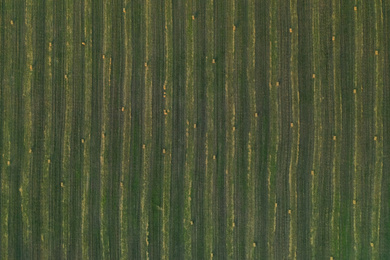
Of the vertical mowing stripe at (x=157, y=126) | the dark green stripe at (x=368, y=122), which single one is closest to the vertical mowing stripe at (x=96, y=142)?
the vertical mowing stripe at (x=157, y=126)

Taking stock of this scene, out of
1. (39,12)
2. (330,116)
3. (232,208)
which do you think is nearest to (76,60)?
(39,12)

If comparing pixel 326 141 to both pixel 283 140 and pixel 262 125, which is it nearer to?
pixel 283 140

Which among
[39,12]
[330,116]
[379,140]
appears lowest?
[379,140]

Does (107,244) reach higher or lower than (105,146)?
lower

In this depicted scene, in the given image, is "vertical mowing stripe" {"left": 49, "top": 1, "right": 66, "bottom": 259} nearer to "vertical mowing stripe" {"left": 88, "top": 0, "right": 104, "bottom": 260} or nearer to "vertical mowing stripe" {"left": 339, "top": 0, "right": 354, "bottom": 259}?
"vertical mowing stripe" {"left": 88, "top": 0, "right": 104, "bottom": 260}

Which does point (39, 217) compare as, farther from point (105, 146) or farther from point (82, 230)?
point (105, 146)

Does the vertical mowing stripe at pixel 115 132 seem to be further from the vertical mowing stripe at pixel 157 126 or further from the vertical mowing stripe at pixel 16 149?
the vertical mowing stripe at pixel 16 149
